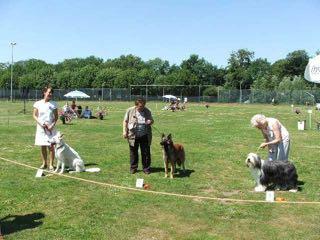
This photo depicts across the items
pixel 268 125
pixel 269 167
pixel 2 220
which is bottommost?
pixel 2 220

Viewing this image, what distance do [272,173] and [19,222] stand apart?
485 centimetres

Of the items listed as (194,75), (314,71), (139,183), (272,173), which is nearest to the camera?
(272,173)

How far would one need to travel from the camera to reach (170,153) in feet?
36.6

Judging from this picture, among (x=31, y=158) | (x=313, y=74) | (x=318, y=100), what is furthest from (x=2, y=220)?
(x=318, y=100)

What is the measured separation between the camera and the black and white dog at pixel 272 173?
32.1 feet

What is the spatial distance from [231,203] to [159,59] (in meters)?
137

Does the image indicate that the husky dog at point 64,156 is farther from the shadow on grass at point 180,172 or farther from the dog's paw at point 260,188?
the dog's paw at point 260,188

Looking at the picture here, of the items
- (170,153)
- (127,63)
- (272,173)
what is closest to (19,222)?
(170,153)

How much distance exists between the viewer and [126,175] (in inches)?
462

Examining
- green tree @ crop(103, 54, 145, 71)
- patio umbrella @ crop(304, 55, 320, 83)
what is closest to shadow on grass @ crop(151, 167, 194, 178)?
patio umbrella @ crop(304, 55, 320, 83)

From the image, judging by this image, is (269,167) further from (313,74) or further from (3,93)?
(3,93)

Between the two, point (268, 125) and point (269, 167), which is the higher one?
point (268, 125)

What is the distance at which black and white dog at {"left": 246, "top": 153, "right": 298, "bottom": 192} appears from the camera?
9.78m

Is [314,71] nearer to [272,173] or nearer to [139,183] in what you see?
[272,173]
